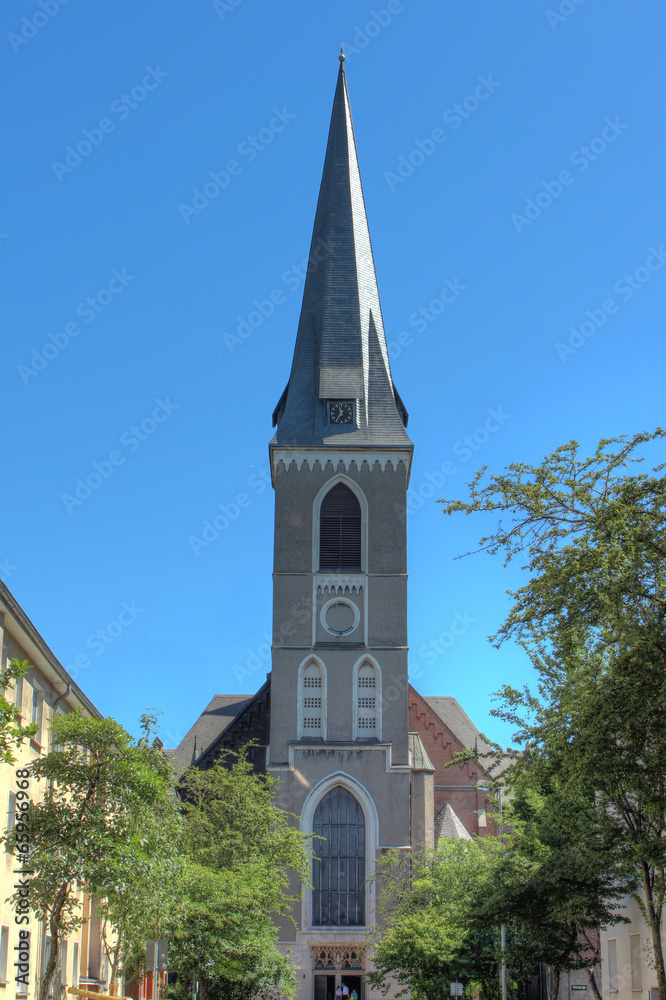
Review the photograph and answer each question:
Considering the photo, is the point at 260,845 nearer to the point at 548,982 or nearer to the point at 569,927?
the point at 569,927

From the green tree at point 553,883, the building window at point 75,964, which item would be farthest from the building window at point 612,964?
the building window at point 75,964

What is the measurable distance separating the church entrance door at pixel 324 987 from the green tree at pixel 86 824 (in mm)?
30334

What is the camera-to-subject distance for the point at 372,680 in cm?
4931

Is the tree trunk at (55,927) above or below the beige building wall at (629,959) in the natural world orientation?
above

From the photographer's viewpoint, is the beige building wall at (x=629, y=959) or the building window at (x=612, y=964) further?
the building window at (x=612, y=964)

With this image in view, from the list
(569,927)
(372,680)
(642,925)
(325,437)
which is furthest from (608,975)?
(325,437)

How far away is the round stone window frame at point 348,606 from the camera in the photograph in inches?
1962

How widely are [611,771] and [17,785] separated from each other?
36.4 ft

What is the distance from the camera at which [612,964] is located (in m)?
30.7

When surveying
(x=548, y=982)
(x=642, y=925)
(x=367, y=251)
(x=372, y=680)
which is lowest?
(x=548, y=982)

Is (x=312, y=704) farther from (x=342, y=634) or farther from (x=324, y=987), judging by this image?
(x=324, y=987)

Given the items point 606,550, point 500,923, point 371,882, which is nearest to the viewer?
point 606,550

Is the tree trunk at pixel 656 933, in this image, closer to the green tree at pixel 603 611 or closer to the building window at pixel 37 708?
the green tree at pixel 603 611

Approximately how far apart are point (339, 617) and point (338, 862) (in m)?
9.96
